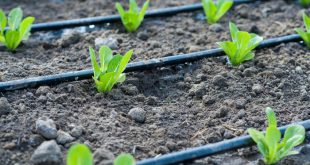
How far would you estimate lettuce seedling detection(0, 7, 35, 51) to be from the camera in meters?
2.42

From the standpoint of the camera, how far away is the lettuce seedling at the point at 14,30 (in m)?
2.42

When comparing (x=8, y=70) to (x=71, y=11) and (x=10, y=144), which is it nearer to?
(x=10, y=144)

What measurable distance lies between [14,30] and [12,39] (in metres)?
0.06

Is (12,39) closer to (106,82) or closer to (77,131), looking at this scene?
(106,82)

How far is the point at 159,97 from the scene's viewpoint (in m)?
2.27

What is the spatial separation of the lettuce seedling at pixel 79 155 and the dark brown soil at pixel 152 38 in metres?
0.78

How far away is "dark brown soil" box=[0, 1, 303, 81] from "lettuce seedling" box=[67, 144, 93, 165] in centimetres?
78

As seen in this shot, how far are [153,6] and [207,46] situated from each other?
68cm

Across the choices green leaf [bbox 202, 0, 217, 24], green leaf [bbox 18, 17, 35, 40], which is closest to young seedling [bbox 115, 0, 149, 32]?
green leaf [bbox 202, 0, 217, 24]

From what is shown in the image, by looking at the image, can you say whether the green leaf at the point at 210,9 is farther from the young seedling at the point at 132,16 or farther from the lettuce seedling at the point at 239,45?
the lettuce seedling at the point at 239,45

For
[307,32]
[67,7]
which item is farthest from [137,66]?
[67,7]

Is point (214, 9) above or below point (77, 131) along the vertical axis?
above

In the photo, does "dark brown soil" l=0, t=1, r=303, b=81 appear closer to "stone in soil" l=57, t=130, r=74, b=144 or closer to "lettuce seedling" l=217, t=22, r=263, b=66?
"lettuce seedling" l=217, t=22, r=263, b=66

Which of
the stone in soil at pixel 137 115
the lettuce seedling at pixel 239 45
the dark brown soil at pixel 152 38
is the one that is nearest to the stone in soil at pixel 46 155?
the stone in soil at pixel 137 115
